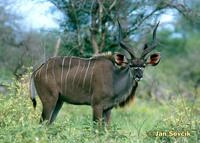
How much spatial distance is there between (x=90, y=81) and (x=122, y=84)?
1.51ft

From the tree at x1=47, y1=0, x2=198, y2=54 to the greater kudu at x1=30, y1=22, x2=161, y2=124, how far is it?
1.00 metres

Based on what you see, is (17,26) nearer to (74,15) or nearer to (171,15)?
(74,15)

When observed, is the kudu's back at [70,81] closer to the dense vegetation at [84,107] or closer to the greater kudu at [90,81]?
the greater kudu at [90,81]

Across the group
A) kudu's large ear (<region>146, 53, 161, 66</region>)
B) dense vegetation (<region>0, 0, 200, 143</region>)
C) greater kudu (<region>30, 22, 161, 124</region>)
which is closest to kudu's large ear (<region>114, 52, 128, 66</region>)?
greater kudu (<region>30, 22, 161, 124</region>)

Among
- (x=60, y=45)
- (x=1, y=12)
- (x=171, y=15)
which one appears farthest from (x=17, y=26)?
(x=171, y=15)

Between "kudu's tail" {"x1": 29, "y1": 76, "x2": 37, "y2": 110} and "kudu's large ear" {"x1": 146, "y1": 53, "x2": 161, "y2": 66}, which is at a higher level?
"kudu's large ear" {"x1": 146, "y1": 53, "x2": 161, "y2": 66}

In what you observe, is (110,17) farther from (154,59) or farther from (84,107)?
(84,107)

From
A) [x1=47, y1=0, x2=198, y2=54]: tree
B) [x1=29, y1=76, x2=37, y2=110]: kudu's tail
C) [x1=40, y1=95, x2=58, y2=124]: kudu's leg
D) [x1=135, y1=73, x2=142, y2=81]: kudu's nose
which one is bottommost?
[x1=40, y1=95, x2=58, y2=124]: kudu's leg

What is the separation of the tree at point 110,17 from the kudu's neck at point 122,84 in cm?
110

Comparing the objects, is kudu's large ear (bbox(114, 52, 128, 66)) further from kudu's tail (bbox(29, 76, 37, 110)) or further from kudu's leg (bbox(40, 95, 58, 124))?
kudu's tail (bbox(29, 76, 37, 110))

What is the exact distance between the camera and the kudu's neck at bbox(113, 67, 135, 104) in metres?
3.76

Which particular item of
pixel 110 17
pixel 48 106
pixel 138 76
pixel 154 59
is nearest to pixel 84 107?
pixel 110 17

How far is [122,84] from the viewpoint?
3.80 meters

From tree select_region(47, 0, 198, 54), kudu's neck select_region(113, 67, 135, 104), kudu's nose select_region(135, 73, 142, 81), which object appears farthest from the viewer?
tree select_region(47, 0, 198, 54)
